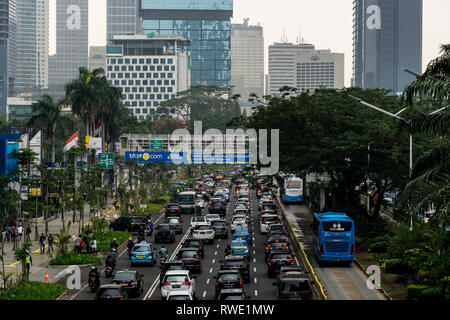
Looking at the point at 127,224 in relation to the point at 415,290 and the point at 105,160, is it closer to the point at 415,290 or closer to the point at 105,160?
the point at 105,160

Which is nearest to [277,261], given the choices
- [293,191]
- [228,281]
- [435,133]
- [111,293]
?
[228,281]

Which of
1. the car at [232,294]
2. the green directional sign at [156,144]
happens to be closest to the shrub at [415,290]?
the car at [232,294]

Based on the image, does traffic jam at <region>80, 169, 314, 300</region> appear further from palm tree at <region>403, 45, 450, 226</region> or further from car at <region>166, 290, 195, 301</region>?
palm tree at <region>403, 45, 450, 226</region>

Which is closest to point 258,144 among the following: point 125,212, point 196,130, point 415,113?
point 125,212

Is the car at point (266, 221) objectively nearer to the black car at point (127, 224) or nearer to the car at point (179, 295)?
the black car at point (127, 224)

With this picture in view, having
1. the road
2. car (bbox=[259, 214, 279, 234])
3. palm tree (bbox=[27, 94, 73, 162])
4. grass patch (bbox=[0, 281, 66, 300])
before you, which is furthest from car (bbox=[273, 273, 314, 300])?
palm tree (bbox=[27, 94, 73, 162])

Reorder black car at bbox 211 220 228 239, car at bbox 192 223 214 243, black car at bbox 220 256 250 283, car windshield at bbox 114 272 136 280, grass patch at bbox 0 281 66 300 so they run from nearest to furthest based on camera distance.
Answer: grass patch at bbox 0 281 66 300
car windshield at bbox 114 272 136 280
black car at bbox 220 256 250 283
car at bbox 192 223 214 243
black car at bbox 211 220 228 239
